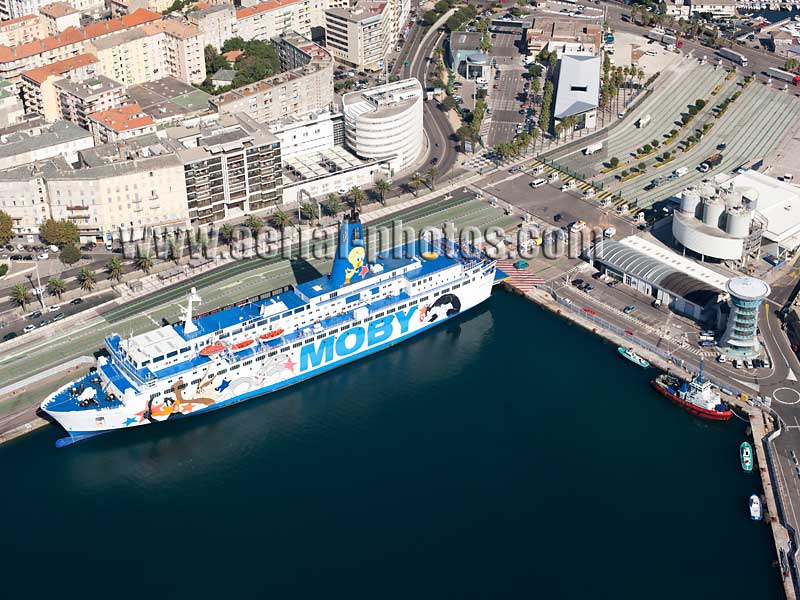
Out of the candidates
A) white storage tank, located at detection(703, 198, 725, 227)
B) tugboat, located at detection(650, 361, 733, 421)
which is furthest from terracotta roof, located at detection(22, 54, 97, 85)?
tugboat, located at detection(650, 361, 733, 421)

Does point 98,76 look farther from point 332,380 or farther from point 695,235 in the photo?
point 695,235

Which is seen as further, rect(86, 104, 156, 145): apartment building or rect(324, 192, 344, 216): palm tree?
rect(86, 104, 156, 145): apartment building

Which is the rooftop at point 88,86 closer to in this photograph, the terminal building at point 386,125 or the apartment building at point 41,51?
the apartment building at point 41,51

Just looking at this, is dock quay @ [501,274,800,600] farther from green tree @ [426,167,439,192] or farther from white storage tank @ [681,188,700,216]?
green tree @ [426,167,439,192]

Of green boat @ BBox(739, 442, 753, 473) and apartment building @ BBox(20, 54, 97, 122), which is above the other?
apartment building @ BBox(20, 54, 97, 122)

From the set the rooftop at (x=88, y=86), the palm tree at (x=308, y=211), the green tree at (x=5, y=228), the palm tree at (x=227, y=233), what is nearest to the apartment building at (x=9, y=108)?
the rooftop at (x=88, y=86)

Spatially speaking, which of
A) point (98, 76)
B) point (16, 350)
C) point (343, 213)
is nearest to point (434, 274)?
point (343, 213)
